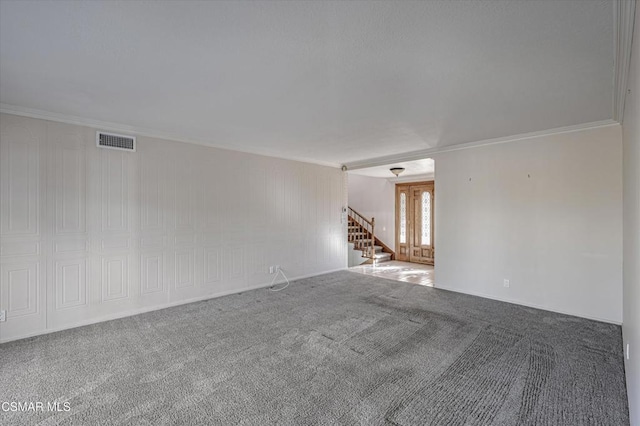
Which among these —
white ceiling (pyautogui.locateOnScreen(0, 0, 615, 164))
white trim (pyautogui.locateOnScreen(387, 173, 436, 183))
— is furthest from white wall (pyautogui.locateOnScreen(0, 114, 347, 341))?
white trim (pyautogui.locateOnScreen(387, 173, 436, 183))

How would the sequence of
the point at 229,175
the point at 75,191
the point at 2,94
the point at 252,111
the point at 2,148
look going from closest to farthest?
the point at 2,94 < the point at 2,148 < the point at 252,111 < the point at 75,191 < the point at 229,175

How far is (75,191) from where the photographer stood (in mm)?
3682

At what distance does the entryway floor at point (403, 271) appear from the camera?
20.5ft

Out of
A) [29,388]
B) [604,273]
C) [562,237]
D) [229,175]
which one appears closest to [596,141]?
[562,237]

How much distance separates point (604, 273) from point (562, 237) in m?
0.61

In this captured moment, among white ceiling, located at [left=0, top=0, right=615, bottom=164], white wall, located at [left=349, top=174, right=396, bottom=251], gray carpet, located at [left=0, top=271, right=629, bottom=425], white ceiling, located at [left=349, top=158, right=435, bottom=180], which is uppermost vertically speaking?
white ceiling, located at [left=0, top=0, right=615, bottom=164]

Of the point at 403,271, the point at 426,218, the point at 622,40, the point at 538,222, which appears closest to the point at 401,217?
the point at 426,218

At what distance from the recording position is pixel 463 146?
5074 millimetres

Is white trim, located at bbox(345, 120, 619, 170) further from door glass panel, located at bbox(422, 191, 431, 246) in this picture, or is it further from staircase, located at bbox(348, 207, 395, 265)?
door glass panel, located at bbox(422, 191, 431, 246)

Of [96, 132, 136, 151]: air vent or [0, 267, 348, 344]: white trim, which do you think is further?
[96, 132, 136, 151]: air vent

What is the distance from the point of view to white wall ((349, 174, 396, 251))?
29.6 ft

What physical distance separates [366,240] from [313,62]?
23.1ft

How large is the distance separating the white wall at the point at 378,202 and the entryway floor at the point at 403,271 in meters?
1.11

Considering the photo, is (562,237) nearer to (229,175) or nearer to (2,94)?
(229,175)
